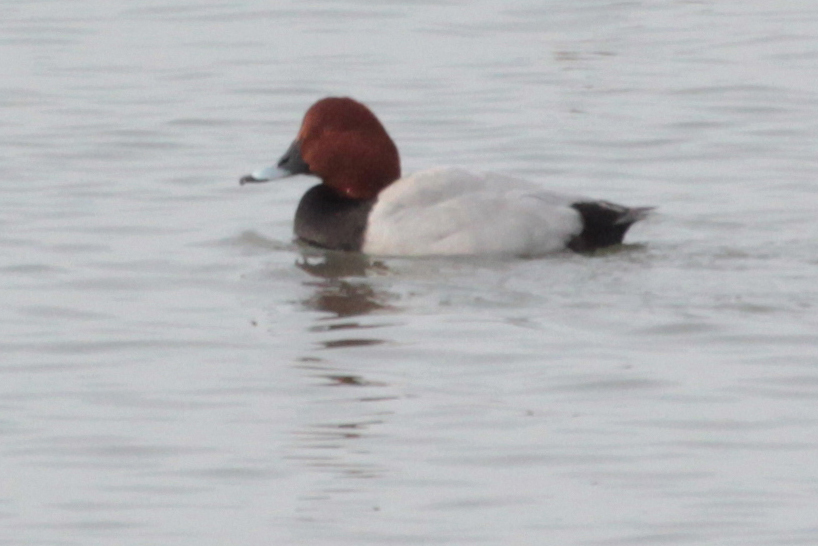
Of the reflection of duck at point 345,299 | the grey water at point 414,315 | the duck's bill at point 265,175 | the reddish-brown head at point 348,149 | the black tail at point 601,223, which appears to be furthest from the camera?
the duck's bill at point 265,175

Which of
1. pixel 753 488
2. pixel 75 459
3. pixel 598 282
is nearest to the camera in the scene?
pixel 753 488

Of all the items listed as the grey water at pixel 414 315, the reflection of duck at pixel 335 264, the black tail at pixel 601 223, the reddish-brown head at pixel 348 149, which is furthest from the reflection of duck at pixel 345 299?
the black tail at pixel 601 223

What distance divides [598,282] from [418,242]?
0.99 m

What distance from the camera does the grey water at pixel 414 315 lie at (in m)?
6.08

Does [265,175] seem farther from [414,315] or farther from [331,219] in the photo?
[414,315]

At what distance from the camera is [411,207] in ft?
31.6

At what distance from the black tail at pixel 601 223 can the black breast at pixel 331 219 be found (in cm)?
99

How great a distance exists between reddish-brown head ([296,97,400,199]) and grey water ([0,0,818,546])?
41 centimetres

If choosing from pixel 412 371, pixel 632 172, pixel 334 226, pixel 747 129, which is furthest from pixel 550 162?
pixel 412 371

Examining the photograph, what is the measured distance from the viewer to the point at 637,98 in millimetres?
13930

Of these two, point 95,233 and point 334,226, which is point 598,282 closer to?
point 334,226

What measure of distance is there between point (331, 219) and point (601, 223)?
1.27 metres

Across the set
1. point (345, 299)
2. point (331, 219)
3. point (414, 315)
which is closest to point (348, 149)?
point (331, 219)

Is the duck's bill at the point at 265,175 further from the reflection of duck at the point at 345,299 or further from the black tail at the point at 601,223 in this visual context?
the black tail at the point at 601,223
